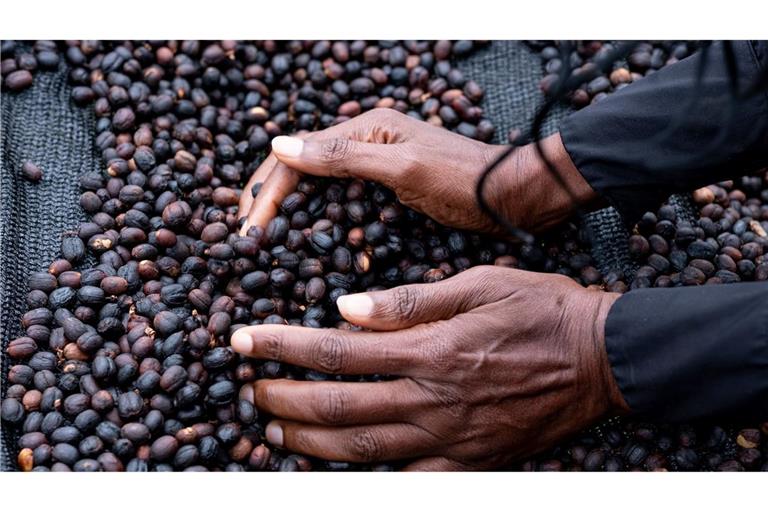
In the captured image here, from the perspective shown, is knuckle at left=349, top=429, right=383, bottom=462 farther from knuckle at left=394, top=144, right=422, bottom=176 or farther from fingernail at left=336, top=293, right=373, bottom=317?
knuckle at left=394, top=144, right=422, bottom=176

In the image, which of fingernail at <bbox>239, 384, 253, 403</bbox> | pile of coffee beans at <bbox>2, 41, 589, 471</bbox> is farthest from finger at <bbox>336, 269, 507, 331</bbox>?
fingernail at <bbox>239, 384, 253, 403</bbox>

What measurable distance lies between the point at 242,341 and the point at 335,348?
0.82 ft

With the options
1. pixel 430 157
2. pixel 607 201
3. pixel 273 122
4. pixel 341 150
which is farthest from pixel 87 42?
pixel 607 201

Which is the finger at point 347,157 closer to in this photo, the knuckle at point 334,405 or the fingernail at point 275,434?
the knuckle at point 334,405

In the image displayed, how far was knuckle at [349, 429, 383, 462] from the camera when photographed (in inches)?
81.2

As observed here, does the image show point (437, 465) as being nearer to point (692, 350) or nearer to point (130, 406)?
point (692, 350)

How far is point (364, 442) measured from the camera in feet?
6.78

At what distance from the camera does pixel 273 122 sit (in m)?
2.87

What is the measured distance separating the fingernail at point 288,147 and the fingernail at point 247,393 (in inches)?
27.4

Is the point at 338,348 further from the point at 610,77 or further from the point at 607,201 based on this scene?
the point at 610,77

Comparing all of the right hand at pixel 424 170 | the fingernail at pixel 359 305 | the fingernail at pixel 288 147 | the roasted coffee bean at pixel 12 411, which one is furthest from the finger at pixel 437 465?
the roasted coffee bean at pixel 12 411

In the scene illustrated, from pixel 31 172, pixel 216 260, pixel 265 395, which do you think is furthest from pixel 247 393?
pixel 31 172

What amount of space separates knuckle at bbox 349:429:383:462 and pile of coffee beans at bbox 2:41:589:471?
0.10 metres

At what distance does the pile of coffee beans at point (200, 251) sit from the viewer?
2.13 metres
